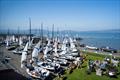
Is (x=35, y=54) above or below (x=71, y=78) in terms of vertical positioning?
above

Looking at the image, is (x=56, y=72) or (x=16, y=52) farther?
(x=16, y=52)

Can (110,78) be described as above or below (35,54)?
below

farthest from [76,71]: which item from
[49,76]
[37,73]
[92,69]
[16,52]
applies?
[16,52]

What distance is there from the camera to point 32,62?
25.8 metres

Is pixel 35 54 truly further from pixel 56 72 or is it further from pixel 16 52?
pixel 16 52

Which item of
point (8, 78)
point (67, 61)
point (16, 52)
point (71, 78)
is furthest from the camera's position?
point (16, 52)

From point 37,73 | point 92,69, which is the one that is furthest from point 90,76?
point 37,73

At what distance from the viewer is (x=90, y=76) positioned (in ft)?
68.4

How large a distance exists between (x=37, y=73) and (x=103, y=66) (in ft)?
29.6

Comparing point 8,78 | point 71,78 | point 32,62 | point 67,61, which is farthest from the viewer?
point 67,61

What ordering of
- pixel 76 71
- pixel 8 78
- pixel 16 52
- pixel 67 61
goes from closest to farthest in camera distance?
Result: pixel 8 78 → pixel 76 71 → pixel 67 61 → pixel 16 52

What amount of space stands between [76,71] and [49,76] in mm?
3749

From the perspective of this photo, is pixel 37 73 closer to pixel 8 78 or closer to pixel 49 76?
pixel 49 76

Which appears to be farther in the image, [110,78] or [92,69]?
[92,69]
